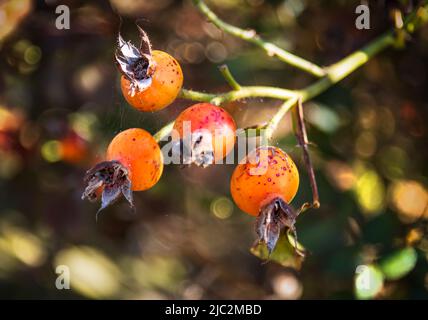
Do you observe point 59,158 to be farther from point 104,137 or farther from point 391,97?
point 391,97

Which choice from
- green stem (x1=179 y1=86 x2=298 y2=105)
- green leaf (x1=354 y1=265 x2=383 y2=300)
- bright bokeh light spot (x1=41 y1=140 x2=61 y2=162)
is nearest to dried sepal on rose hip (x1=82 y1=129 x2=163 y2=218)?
green stem (x1=179 y1=86 x2=298 y2=105)

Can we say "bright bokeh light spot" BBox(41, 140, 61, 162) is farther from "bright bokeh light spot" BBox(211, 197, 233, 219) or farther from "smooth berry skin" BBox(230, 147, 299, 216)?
"smooth berry skin" BBox(230, 147, 299, 216)

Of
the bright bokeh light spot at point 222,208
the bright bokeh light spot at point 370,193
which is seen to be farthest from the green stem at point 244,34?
the bright bokeh light spot at point 222,208

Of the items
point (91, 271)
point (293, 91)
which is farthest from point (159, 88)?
point (91, 271)

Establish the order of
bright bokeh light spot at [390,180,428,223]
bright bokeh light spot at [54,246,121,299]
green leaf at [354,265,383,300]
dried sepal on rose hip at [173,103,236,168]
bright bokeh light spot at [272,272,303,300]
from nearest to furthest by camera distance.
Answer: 1. dried sepal on rose hip at [173,103,236,168]
2. green leaf at [354,265,383,300]
3. bright bokeh light spot at [390,180,428,223]
4. bright bokeh light spot at [272,272,303,300]
5. bright bokeh light spot at [54,246,121,299]

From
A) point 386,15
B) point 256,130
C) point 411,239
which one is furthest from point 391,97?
point 256,130

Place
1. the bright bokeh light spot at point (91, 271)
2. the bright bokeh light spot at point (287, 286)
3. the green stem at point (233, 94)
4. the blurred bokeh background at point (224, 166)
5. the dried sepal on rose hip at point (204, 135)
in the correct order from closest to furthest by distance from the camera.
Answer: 1. the dried sepal on rose hip at point (204, 135)
2. the green stem at point (233, 94)
3. the blurred bokeh background at point (224, 166)
4. the bright bokeh light spot at point (287, 286)
5. the bright bokeh light spot at point (91, 271)

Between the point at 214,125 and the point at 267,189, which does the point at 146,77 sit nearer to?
the point at 214,125

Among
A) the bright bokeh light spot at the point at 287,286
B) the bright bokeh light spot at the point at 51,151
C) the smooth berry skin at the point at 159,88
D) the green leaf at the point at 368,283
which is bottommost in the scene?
the green leaf at the point at 368,283

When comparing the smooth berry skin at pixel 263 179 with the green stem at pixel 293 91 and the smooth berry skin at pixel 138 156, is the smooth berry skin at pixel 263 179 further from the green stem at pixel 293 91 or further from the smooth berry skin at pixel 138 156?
the smooth berry skin at pixel 138 156
